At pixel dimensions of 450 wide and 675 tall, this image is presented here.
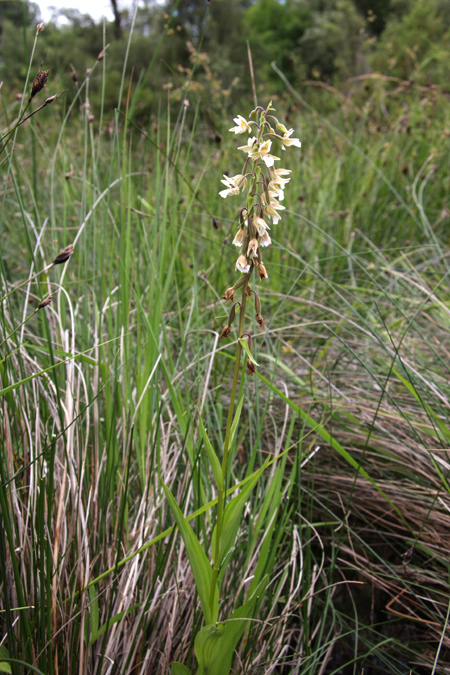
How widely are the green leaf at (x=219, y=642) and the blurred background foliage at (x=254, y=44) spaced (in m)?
4.10

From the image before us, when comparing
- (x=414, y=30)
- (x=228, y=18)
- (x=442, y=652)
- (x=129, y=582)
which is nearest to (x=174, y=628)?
(x=129, y=582)

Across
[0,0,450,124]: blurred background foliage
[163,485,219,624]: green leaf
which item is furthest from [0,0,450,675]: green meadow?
[0,0,450,124]: blurred background foliage

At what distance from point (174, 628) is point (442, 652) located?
0.87m

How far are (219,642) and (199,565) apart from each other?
7.3 inches

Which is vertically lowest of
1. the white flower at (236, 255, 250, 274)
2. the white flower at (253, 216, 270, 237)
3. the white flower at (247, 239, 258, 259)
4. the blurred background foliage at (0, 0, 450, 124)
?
the white flower at (236, 255, 250, 274)

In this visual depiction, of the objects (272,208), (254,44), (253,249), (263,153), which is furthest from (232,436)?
(254,44)

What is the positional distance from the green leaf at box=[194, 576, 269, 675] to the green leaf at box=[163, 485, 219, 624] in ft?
0.12

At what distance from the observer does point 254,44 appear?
22922mm

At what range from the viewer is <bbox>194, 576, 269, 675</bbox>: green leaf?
1103 millimetres

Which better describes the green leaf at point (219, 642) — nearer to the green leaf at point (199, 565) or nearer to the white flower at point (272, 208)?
the green leaf at point (199, 565)

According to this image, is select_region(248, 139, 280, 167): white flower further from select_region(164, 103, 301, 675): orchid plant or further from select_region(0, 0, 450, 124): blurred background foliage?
select_region(0, 0, 450, 124): blurred background foliage

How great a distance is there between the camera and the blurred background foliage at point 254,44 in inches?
332

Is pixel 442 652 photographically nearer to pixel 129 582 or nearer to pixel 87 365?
pixel 129 582

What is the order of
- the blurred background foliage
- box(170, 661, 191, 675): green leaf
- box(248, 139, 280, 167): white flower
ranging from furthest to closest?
the blurred background foliage < box(170, 661, 191, 675): green leaf < box(248, 139, 280, 167): white flower
